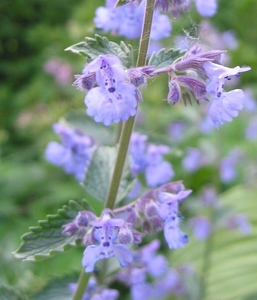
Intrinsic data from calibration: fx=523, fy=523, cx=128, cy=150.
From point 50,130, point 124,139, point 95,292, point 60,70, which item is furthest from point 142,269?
point 60,70

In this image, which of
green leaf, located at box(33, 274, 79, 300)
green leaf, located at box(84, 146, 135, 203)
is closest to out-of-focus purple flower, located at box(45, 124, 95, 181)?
green leaf, located at box(84, 146, 135, 203)

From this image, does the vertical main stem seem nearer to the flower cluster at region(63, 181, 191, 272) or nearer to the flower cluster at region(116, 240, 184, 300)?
the flower cluster at region(63, 181, 191, 272)

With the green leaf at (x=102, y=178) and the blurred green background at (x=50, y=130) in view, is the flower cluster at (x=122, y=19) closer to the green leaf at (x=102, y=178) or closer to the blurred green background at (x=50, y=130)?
the green leaf at (x=102, y=178)

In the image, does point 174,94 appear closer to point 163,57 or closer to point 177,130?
point 163,57

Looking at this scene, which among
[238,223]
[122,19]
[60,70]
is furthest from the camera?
[60,70]

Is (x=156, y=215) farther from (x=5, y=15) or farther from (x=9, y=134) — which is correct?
(x=5, y=15)

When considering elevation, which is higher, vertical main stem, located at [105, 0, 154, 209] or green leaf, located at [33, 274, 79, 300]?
vertical main stem, located at [105, 0, 154, 209]
